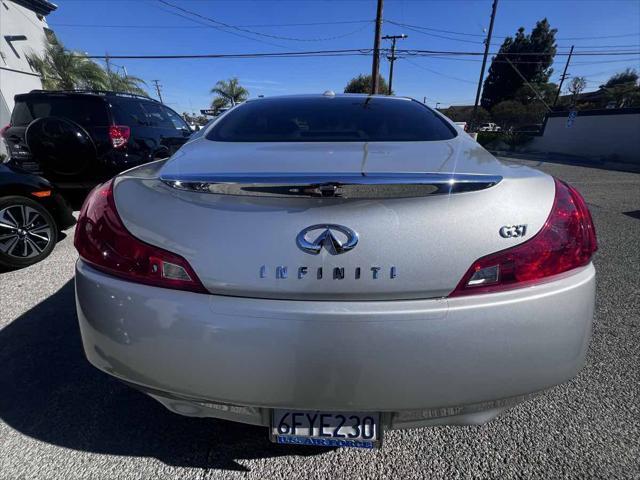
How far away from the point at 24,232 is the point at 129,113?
2565 millimetres

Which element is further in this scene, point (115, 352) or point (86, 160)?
point (86, 160)

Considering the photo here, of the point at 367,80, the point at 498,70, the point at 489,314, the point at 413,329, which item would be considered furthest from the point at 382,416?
the point at 498,70

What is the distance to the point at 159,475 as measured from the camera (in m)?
1.39

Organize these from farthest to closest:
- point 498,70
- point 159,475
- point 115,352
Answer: point 498,70
point 159,475
point 115,352

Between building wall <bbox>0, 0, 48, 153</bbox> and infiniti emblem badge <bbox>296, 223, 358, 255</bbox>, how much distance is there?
15.8 meters

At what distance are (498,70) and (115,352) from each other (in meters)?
48.2

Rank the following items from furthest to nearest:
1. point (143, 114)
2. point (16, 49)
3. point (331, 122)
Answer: point (16, 49)
point (143, 114)
point (331, 122)

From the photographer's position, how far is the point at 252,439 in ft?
5.05

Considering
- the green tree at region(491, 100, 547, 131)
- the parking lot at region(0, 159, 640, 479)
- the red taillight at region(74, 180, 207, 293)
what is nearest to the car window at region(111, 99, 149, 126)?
the parking lot at region(0, 159, 640, 479)

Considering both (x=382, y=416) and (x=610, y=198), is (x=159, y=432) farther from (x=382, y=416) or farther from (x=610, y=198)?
(x=610, y=198)

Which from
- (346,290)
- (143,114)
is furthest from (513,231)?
(143,114)

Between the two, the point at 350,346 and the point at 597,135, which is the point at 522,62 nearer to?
the point at 597,135

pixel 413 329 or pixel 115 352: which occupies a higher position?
pixel 413 329

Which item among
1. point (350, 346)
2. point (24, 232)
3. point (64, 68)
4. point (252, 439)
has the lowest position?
point (252, 439)
